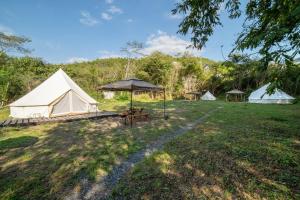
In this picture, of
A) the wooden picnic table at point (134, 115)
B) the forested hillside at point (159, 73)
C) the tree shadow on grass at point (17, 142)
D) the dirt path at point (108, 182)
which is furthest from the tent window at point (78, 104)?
the forested hillside at point (159, 73)

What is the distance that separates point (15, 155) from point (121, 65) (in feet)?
124

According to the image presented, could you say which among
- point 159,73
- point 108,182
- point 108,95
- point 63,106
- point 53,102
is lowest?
point 108,182

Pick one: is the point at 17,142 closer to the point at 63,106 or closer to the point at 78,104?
the point at 63,106

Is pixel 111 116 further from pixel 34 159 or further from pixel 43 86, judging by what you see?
pixel 34 159

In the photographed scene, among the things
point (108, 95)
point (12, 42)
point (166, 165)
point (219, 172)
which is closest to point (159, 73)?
point (108, 95)

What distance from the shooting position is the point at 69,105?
13.3m

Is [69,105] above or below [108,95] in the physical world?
below

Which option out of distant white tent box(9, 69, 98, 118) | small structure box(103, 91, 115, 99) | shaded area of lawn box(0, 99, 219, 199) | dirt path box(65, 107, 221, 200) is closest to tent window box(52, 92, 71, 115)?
distant white tent box(9, 69, 98, 118)

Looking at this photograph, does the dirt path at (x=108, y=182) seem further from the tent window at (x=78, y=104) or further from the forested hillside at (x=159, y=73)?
the forested hillside at (x=159, y=73)

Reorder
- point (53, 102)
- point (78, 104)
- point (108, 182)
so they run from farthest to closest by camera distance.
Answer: point (78, 104) → point (53, 102) → point (108, 182)

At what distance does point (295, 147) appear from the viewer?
18.2 ft

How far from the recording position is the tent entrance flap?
12.7 meters

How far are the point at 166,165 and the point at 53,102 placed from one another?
10286 millimetres

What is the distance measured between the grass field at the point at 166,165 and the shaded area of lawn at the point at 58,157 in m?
0.02
